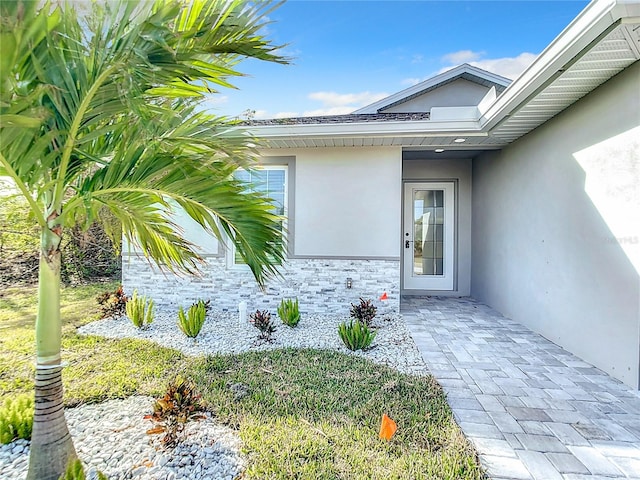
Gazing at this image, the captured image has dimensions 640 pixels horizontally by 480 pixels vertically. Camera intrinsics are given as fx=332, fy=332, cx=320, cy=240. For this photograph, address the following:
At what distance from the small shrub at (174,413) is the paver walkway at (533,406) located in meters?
2.02

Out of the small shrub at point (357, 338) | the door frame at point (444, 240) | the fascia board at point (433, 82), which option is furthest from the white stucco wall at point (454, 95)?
the small shrub at point (357, 338)

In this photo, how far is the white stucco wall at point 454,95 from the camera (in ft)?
28.5

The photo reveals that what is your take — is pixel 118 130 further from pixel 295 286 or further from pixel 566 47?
pixel 295 286

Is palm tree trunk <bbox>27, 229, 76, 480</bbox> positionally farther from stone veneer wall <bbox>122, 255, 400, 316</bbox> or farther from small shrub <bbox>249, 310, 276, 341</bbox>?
stone veneer wall <bbox>122, 255, 400, 316</bbox>

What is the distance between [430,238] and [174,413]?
21.3ft

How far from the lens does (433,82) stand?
8.55 meters

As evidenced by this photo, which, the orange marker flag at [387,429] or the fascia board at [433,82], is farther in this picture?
the fascia board at [433,82]

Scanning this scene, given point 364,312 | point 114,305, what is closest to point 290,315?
point 364,312

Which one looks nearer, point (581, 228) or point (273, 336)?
point (581, 228)

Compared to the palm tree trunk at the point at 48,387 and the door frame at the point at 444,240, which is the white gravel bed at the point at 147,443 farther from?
the door frame at the point at 444,240

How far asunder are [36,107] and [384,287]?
5.23 m

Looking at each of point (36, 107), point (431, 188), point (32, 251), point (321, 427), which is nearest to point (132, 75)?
point (36, 107)

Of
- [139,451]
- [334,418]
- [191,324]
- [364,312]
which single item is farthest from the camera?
[364,312]

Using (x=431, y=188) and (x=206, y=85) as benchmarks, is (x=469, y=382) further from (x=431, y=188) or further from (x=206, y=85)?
(x=431, y=188)
